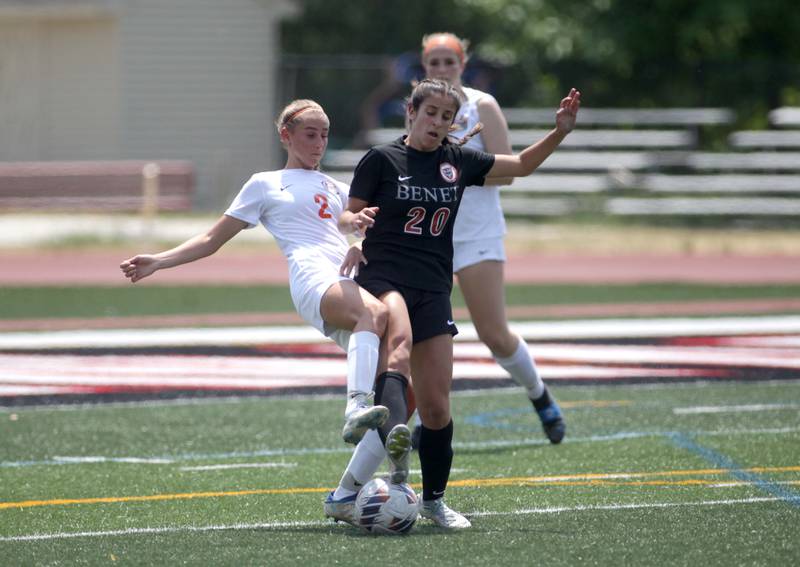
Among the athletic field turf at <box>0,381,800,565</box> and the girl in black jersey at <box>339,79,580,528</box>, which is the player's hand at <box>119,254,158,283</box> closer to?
the girl in black jersey at <box>339,79,580,528</box>

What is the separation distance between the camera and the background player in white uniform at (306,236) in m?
5.74

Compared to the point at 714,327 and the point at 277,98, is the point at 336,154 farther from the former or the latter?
the point at 714,327

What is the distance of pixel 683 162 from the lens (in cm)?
2478

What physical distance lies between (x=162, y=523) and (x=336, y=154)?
21.2m

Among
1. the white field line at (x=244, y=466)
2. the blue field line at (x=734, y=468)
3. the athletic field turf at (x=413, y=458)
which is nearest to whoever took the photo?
the athletic field turf at (x=413, y=458)

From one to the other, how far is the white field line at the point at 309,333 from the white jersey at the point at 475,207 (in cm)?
465

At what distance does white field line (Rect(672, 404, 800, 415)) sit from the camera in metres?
8.88

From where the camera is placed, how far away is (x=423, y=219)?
586 centimetres

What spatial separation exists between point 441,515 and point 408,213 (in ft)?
4.24

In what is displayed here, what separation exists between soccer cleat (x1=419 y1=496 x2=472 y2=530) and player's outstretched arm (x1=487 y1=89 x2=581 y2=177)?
1507 millimetres

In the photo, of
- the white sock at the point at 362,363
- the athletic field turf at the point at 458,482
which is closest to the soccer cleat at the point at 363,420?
the white sock at the point at 362,363

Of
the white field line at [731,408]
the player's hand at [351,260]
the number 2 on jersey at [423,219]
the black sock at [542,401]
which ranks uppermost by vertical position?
the number 2 on jersey at [423,219]

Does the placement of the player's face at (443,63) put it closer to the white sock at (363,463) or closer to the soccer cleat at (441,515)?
the white sock at (363,463)

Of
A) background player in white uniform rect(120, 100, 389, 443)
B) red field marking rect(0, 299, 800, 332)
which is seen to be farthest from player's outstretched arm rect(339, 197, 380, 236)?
red field marking rect(0, 299, 800, 332)
